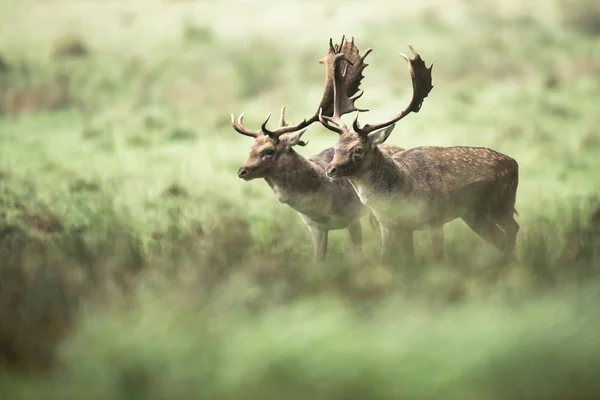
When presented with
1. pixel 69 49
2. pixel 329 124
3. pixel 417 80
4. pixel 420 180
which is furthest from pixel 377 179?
pixel 69 49

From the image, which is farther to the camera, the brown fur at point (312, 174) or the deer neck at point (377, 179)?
the brown fur at point (312, 174)

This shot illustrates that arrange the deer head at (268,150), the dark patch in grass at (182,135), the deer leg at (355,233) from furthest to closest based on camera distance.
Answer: the dark patch in grass at (182,135)
the deer leg at (355,233)
the deer head at (268,150)

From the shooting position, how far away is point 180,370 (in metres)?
3.49

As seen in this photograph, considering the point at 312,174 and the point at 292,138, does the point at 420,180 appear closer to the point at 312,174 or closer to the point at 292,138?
the point at 312,174

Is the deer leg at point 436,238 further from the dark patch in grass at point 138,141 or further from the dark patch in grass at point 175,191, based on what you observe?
the dark patch in grass at point 138,141

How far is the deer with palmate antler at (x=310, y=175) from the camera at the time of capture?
23.9 feet

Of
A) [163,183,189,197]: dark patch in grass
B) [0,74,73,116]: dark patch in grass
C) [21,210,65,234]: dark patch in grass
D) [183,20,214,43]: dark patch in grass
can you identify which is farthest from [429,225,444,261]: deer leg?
[183,20,214,43]: dark patch in grass

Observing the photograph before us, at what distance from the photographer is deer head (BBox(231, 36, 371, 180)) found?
7.23 metres

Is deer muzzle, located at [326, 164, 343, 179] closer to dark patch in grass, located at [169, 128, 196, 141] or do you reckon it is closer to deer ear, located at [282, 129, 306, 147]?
deer ear, located at [282, 129, 306, 147]

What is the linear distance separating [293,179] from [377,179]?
27.9 inches

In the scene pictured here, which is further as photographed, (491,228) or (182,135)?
(182,135)

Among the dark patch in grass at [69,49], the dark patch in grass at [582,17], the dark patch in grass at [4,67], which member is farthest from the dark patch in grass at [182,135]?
the dark patch in grass at [582,17]

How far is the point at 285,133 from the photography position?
7.50 metres

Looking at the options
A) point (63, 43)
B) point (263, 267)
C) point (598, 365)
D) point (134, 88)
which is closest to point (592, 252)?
point (263, 267)
